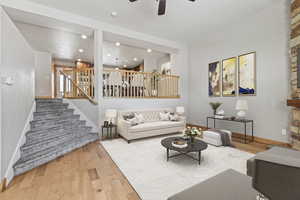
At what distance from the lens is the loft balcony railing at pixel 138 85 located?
16.2ft

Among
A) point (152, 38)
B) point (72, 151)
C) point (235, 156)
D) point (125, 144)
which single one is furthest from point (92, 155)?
point (152, 38)

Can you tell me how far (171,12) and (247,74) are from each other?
302 cm

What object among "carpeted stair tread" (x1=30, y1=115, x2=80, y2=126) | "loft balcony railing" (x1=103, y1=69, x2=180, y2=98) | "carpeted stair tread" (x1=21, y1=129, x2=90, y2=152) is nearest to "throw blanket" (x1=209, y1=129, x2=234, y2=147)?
"loft balcony railing" (x1=103, y1=69, x2=180, y2=98)

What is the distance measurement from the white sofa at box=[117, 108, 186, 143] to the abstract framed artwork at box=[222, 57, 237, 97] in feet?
6.07

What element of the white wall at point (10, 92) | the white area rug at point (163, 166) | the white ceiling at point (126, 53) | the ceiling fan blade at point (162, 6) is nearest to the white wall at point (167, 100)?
the white area rug at point (163, 166)

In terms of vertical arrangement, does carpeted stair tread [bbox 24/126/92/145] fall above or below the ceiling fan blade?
below

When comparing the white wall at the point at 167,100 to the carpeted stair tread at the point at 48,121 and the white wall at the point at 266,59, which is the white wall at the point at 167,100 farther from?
the white wall at the point at 266,59

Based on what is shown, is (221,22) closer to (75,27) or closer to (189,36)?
(189,36)

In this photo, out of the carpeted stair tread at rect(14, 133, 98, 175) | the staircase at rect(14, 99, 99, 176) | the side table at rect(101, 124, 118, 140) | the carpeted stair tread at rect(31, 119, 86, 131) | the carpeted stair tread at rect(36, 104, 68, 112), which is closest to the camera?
the carpeted stair tread at rect(14, 133, 98, 175)

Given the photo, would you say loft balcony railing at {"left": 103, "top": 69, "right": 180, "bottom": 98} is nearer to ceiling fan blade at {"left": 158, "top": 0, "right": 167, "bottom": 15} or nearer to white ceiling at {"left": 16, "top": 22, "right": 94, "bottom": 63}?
white ceiling at {"left": 16, "top": 22, "right": 94, "bottom": 63}

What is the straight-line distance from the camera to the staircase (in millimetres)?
2671

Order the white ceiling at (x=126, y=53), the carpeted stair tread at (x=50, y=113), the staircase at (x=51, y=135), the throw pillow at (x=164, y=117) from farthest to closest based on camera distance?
the white ceiling at (x=126, y=53) < the throw pillow at (x=164, y=117) < the carpeted stair tread at (x=50, y=113) < the staircase at (x=51, y=135)

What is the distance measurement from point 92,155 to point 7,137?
152cm

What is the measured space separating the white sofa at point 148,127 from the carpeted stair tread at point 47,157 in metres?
1.12
